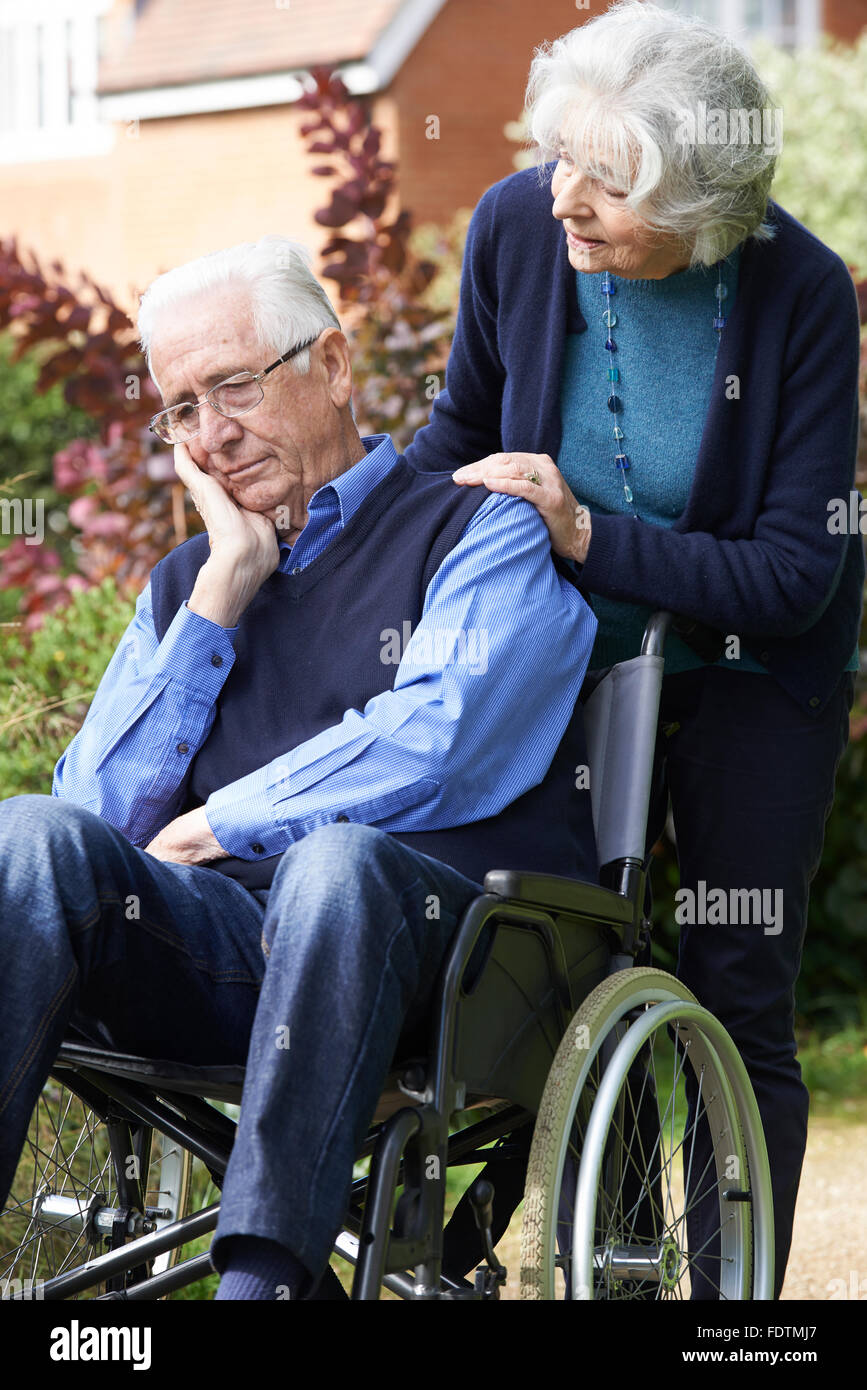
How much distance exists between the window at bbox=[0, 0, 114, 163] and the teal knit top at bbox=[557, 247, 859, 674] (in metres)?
11.3

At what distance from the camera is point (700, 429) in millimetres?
2588

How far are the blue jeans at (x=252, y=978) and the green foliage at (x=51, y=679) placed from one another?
1.39 metres

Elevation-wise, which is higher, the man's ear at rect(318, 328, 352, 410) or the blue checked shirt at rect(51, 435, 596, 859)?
the man's ear at rect(318, 328, 352, 410)

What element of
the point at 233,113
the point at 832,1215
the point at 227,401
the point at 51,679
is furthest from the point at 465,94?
the point at 227,401

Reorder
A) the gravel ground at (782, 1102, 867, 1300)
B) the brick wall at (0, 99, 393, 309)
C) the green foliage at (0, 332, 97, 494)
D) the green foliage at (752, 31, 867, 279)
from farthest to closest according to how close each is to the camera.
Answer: the brick wall at (0, 99, 393, 309) → the green foliage at (752, 31, 867, 279) → the green foliage at (0, 332, 97, 494) → the gravel ground at (782, 1102, 867, 1300)

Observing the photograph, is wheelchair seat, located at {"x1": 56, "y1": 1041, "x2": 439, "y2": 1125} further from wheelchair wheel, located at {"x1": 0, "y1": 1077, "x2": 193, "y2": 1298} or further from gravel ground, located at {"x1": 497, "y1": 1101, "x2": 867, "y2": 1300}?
gravel ground, located at {"x1": 497, "y1": 1101, "x2": 867, "y2": 1300}

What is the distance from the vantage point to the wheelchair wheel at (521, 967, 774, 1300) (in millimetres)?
1951

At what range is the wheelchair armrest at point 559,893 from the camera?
6.52ft

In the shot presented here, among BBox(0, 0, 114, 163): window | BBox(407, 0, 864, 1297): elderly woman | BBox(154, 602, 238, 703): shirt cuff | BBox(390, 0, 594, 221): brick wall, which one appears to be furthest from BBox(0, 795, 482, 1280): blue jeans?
BBox(0, 0, 114, 163): window

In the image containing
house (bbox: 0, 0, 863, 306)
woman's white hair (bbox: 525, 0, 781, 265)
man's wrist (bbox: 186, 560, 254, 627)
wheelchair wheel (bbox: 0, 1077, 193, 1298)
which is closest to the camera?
woman's white hair (bbox: 525, 0, 781, 265)

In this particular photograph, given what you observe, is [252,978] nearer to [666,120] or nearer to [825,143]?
[666,120]

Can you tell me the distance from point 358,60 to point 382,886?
408 inches

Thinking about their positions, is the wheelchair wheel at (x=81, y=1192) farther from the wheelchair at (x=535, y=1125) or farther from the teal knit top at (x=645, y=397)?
the teal knit top at (x=645, y=397)

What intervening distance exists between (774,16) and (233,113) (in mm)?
5059
